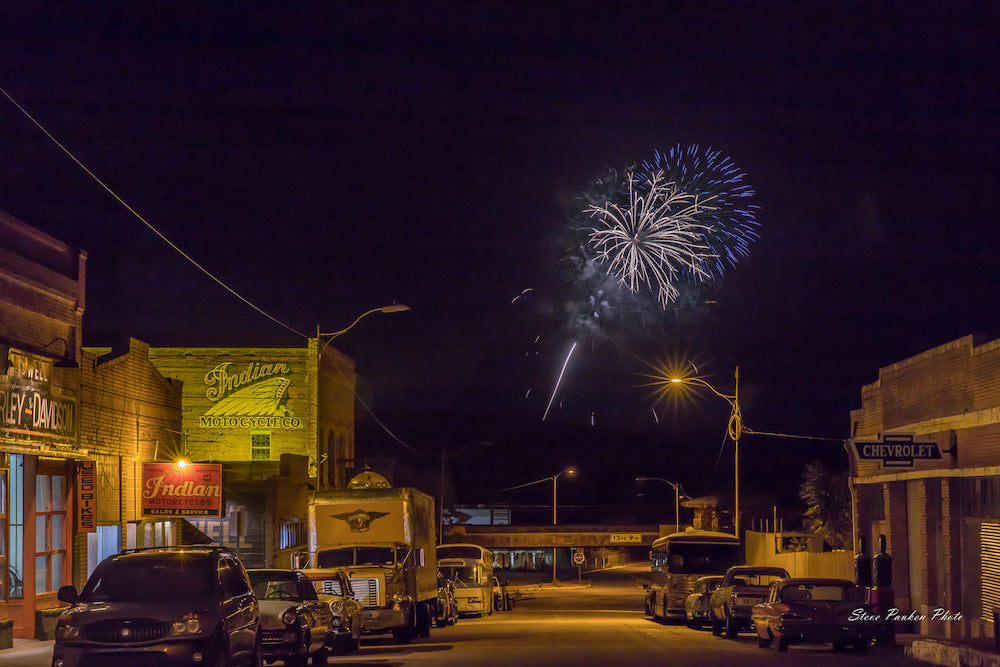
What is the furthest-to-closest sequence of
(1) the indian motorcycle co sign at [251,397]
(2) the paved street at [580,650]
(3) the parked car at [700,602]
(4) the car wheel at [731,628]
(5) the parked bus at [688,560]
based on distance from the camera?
(1) the indian motorcycle co sign at [251,397] → (5) the parked bus at [688,560] → (3) the parked car at [700,602] → (4) the car wheel at [731,628] → (2) the paved street at [580,650]

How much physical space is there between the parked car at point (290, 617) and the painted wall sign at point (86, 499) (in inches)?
315

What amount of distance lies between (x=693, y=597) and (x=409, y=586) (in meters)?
9.79

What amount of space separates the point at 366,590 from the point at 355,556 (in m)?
1.32

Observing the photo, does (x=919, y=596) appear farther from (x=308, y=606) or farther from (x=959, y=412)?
(x=308, y=606)

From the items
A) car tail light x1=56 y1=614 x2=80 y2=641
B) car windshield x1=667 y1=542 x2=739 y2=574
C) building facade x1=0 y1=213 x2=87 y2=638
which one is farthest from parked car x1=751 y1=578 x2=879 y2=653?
car windshield x1=667 y1=542 x2=739 y2=574

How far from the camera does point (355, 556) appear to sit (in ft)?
92.5

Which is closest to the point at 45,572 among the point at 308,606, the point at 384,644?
the point at 384,644

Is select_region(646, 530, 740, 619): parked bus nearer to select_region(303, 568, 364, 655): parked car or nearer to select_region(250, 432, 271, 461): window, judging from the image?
select_region(303, 568, 364, 655): parked car

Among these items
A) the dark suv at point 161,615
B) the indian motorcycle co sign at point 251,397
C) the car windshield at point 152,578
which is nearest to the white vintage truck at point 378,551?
the dark suv at point 161,615

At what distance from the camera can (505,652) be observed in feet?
75.5

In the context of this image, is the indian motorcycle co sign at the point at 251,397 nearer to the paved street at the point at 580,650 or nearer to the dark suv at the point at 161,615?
the paved street at the point at 580,650

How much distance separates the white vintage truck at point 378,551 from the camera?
27.1m

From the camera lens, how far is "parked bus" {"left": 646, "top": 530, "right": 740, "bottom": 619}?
4000cm

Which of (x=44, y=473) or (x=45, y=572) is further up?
(x=44, y=473)
